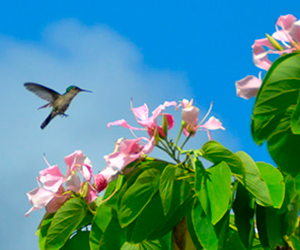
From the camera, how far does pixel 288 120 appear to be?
1.47 m

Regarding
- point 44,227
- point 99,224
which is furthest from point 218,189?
point 44,227

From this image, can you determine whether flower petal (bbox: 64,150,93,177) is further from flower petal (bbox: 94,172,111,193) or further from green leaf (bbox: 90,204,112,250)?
green leaf (bbox: 90,204,112,250)

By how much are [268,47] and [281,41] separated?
0.04 m

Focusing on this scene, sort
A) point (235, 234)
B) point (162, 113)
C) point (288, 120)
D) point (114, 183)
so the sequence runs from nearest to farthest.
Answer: point (288, 120), point (162, 113), point (114, 183), point (235, 234)

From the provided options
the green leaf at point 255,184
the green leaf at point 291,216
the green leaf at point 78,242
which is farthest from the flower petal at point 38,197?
the green leaf at point 291,216

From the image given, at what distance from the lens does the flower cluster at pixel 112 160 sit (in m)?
1.64

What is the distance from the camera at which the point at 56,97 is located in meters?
4.01

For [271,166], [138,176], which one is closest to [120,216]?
[138,176]

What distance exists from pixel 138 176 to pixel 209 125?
0.28 meters

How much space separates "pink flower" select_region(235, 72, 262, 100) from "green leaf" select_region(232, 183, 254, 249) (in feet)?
1.40

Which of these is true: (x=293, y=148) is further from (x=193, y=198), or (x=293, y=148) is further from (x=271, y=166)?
(x=193, y=198)

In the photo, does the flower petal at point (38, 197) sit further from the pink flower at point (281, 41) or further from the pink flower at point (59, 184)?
the pink flower at point (281, 41)

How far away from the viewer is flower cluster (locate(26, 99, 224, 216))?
1.64 m

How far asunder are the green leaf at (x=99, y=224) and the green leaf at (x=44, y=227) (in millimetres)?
180
